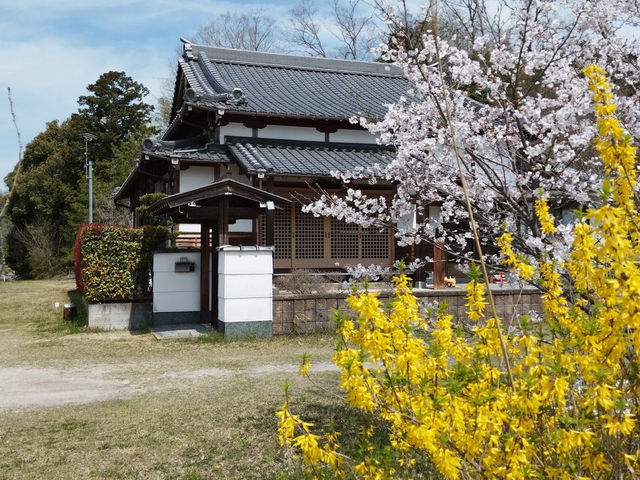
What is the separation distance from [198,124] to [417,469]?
44.0ft

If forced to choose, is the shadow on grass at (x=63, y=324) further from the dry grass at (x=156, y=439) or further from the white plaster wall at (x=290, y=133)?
the white plaster wall at (x=290, y=133)

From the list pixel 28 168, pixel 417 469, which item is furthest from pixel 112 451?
pixel 28 168

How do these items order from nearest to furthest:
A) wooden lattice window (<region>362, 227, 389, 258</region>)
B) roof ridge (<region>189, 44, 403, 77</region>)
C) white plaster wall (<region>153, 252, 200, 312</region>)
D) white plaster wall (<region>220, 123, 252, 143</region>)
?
white plaster wall (<region>153, 252, 200, 312</region>), white plaster wall (<region>220, 123, 252, 143</region>), wooden lattice window (<region>362, 227, 389, 258</region>), roof ridge (<region>189, 44, 403, 77</region>)

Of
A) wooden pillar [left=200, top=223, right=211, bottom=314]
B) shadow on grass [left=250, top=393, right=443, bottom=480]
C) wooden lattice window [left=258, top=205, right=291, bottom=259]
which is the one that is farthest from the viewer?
wooden lattice window [left=258, top=205, right=291, bottom=259]

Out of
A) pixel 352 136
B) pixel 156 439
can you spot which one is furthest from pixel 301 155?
pixel 156 439

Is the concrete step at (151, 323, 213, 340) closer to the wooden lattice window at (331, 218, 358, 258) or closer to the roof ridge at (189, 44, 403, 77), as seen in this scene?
the wooden lattice window at (331, 218, 358, 258)

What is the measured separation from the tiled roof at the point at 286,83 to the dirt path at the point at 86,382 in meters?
7.56

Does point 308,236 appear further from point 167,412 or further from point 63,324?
point 167,412

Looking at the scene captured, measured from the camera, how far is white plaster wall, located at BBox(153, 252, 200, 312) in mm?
11234

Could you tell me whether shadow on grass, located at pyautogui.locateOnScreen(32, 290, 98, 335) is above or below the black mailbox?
below

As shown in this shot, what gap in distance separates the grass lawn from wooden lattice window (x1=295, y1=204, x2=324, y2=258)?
4.94 metres

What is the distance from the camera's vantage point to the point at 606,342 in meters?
2.10

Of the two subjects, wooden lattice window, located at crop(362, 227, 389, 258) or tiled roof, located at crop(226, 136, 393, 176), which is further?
wooden lattice window, located at crop(362, 227, 389, 258)

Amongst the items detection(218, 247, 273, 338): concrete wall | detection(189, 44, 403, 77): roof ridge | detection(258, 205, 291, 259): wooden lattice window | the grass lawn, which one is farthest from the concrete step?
detection(189, 44, 403, 77): roof ridge
